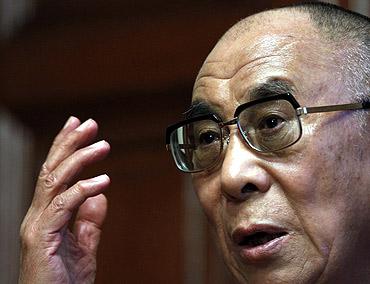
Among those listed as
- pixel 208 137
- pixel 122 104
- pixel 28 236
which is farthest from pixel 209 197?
pixel 122 104

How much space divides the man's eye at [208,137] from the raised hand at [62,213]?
0.67ft

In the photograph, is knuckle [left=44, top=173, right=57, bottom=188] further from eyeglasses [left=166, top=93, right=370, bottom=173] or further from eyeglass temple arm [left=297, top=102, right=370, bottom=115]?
eyeglass temple arm [left=297, top=102, right=370, bottom=115]

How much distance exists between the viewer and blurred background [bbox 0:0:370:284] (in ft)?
9.19

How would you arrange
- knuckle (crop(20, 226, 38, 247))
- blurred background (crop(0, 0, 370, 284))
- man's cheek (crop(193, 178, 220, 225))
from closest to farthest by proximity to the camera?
man's cheek (crop(193, 178, 220, 225)) → knuckle (crop(20, 226, 38, 247)) → blurred background (crop(0, 0, 370, 284))

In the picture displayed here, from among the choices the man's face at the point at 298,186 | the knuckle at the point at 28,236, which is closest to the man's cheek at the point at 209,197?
the man's face at the point at 298,186

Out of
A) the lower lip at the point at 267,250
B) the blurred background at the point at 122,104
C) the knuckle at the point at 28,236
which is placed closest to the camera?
the lower lip at the point at 267,250

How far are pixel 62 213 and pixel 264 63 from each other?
0.51 meters

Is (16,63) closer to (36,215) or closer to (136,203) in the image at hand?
(136,203)

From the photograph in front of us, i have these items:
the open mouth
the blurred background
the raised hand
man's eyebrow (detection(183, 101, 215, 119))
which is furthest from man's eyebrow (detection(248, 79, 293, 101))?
the blurred background

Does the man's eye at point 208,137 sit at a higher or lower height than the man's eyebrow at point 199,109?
lower

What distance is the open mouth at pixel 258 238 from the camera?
1729mm

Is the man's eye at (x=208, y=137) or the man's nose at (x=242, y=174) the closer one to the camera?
the man's nose at (x=242, y=174)

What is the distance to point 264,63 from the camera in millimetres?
1826

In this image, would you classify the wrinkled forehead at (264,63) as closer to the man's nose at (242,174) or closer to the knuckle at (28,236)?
the man's nose at (242,174)
